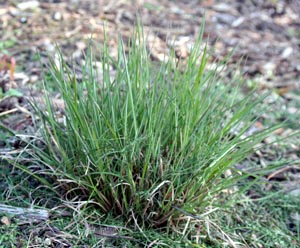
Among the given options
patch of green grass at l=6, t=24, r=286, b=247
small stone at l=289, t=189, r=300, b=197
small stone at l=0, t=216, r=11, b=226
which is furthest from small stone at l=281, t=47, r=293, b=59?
small stone at l=0, t=216, r=11, b=226

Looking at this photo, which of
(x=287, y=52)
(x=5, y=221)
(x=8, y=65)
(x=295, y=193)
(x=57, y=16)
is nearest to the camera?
(x=5, y=221)

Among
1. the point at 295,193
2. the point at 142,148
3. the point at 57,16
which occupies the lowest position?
the point at 295,193

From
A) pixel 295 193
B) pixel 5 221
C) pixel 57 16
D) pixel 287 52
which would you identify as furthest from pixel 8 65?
pixel 287 52

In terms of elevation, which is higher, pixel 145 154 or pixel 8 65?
pixel 145 154

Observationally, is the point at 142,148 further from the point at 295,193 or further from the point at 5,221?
the point at 295,193

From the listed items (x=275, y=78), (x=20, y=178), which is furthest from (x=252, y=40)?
(x=20, y=178)

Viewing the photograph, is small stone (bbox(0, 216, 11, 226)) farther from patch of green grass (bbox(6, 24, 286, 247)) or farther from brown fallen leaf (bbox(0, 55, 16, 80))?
brown fallen leaf (bbox(0, 55, 16, 80))

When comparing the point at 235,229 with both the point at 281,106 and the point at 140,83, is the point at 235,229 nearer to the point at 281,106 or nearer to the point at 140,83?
the point at 140,83

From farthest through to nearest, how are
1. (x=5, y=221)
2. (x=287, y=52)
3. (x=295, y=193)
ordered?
1. (x=287, y=52)
2. (x=295, y=193)
3. (x=5, y=221)
